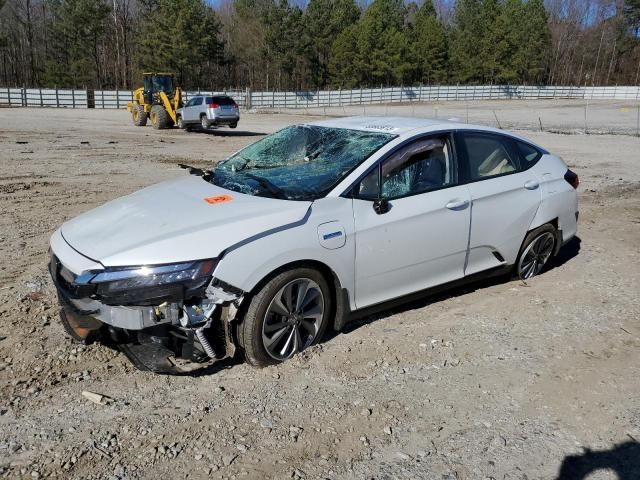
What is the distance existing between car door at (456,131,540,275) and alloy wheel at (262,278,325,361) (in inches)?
61.4

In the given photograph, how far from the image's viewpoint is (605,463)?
2963 millimetres

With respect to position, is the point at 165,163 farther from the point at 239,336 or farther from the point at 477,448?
the point at 477,448

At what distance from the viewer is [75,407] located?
3.29 metres

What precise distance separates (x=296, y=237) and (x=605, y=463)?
2119 millimetres

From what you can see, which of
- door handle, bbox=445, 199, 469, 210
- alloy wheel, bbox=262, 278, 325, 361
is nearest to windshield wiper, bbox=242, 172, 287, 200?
alloy wheel, bbox=262, 278, 325, 361

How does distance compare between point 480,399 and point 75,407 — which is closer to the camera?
point 75,407

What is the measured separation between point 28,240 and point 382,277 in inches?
176

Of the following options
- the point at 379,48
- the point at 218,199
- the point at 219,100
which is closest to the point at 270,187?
the point at 218,199

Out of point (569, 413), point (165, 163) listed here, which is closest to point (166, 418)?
point (569, 413)

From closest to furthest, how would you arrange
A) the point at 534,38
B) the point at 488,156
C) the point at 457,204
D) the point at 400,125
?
the point at 457,204, the point at 400,125, the point at 488,156, the point at 534,38

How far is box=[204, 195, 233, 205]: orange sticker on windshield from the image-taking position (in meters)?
3.93

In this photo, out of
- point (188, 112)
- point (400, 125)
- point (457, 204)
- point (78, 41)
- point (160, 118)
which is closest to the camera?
point (457, 204)

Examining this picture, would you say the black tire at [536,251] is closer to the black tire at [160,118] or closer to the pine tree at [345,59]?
the black tire at [160,118]

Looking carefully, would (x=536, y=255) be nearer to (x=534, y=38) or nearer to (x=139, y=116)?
(x=139, y=116)
